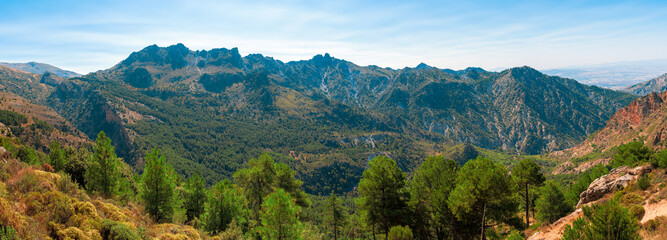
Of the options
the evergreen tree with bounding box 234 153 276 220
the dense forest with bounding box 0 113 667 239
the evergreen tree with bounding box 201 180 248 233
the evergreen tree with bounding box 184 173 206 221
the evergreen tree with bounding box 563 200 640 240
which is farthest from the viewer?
the evergreen tree with bounding box 184 173 206 221

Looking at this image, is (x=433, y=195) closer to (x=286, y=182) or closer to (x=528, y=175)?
(x=528, y=175)

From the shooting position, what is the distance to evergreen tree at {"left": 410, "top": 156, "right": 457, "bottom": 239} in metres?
29.0

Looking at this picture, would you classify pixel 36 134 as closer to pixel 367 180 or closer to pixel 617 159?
pixel 367 180

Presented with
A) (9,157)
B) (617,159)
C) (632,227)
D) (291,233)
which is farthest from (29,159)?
(617,159)

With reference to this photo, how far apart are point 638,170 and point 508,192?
821 inches

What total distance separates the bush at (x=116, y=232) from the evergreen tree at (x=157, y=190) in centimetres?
1135

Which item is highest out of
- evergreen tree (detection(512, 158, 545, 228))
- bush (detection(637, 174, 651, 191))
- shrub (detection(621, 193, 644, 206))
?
bush (detection(637, 174, 651, 191))

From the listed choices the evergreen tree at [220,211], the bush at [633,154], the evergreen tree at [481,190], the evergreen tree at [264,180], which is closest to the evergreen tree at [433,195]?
the evergreen tree at [481,190]

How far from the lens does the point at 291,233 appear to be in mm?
23297

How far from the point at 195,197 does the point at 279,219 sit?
20397 millimetres

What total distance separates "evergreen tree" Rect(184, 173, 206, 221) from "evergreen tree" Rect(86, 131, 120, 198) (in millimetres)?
11491

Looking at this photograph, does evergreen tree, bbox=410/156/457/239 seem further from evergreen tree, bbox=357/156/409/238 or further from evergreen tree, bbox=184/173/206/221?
evergreen tree, bbox=184/173/206/221

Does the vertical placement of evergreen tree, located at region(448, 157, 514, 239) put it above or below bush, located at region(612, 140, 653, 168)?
above

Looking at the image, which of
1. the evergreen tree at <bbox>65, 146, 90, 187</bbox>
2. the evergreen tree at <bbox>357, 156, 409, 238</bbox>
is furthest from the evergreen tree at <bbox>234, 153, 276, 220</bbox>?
the evergreen tree at <bbox>65, 146, 90, 187</bbox>
